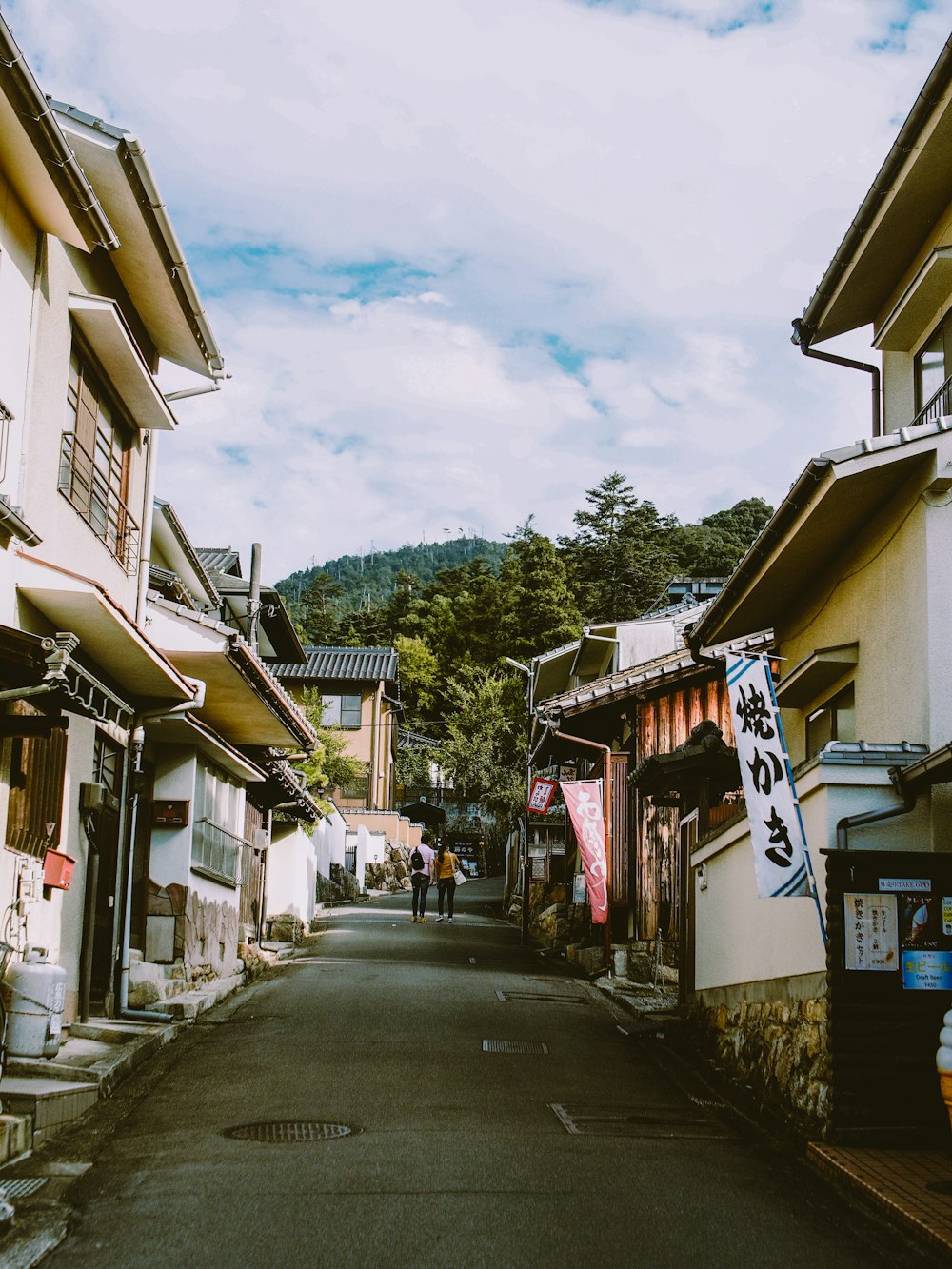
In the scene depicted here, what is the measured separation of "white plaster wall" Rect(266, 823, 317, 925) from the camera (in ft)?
94.1

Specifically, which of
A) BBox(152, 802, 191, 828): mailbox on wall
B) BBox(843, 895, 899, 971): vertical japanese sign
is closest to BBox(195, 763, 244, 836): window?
BBox(152, 802, 191, 828): mailbox on wall

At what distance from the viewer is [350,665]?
197ft

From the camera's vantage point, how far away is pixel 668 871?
71.3 ft

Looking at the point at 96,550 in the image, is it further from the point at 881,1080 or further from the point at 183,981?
the point at 881,1080

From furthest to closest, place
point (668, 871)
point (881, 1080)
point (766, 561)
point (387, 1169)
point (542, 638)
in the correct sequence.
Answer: point (542, 638) → point (668, 871) → point (766, 561) → point (881, 1080) → point (387, 1169)

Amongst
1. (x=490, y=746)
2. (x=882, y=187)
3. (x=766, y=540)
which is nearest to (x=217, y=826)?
(x=766, y=540)

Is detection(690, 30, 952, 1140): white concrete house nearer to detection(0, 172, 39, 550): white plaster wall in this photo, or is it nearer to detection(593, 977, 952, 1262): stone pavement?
detection(593, 977, 952, 1262): stone pavement

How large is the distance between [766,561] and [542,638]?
147 feet

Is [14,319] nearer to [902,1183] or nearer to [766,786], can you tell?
[766,786]

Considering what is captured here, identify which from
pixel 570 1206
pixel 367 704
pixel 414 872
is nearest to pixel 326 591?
pixel 367 704

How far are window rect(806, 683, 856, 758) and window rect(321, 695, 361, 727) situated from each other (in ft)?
150

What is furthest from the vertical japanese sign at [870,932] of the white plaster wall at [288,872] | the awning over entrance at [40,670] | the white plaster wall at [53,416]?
the white plaster wall at [288,872]

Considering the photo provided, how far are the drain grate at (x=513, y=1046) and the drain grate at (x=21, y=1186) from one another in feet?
20.0

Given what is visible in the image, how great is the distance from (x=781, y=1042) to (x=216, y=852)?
1087 cm
